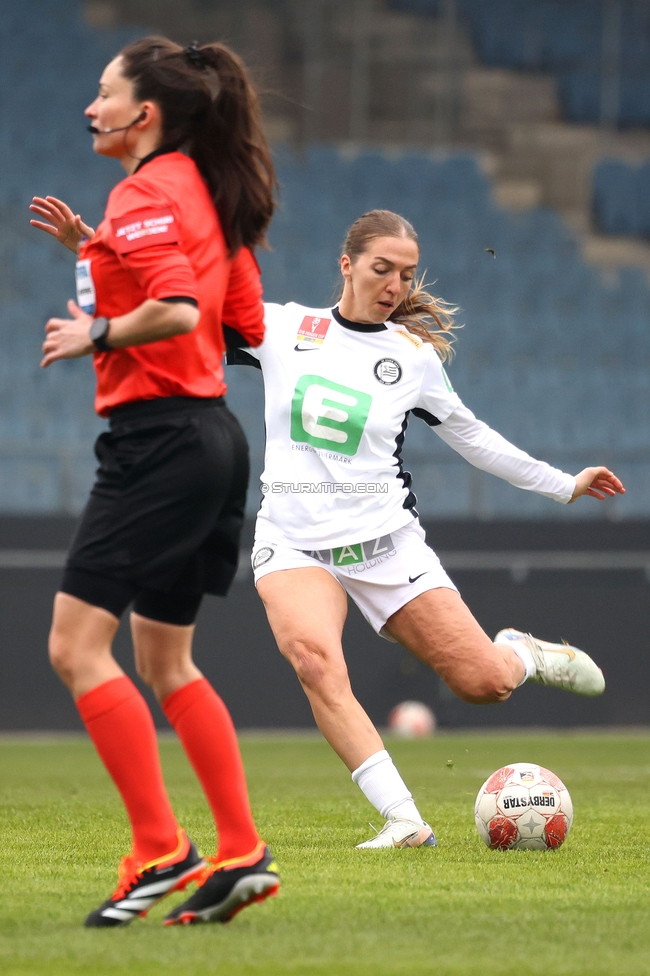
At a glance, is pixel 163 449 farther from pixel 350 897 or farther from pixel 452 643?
pixel 452 643

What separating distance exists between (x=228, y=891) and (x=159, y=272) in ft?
4.68

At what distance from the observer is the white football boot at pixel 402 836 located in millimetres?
5133

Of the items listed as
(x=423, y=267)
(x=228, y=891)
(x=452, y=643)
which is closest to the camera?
(x=228, y=891)

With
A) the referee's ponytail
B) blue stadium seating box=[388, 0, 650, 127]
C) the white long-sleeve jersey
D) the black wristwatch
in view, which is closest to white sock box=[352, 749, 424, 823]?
the white long-sleeve jersey

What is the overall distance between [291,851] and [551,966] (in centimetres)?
214

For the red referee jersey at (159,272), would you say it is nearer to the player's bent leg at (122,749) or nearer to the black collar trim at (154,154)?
the black collar trim at (154,154)

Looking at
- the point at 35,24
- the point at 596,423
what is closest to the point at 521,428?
the point at 596,423

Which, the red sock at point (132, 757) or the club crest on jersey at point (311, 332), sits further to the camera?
the club crest on jersey at point (311, 332)

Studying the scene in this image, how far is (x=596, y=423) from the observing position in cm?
1678

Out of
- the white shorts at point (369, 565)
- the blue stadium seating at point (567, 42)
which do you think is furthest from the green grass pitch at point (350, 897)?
the blue stadium seating at point (567, 42)

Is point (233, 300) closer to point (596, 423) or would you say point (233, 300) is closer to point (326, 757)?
point (326, 757)

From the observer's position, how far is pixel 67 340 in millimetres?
3250

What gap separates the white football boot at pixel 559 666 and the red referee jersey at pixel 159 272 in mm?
2612

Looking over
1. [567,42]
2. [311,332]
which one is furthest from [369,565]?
[567,42]
